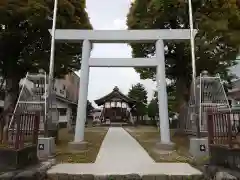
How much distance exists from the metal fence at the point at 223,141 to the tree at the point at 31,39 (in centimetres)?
1179

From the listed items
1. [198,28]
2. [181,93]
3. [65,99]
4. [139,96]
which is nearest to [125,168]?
[198,28]

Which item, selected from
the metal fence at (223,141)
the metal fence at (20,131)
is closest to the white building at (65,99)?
the metal fence at (20,131)

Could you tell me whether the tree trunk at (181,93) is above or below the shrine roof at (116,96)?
below

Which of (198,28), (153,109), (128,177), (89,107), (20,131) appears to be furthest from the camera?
(89,107)

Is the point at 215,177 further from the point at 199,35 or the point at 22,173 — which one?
the point at 199,35

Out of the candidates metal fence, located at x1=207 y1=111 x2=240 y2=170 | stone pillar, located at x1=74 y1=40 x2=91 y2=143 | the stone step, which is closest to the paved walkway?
the stone step

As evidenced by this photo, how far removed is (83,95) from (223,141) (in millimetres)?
6840

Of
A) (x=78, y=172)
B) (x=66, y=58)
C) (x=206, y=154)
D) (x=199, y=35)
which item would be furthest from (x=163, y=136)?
(x=66, y=58)

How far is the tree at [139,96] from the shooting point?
45.4 metres

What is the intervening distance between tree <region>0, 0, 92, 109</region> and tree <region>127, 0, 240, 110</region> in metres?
4.43

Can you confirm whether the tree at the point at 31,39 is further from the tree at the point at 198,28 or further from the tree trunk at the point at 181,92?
the tree trunk at the point at 181,92

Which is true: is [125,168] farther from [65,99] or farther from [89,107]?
[89,107]

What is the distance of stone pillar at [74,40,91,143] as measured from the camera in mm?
12445

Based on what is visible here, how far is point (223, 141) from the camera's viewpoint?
8.14m
